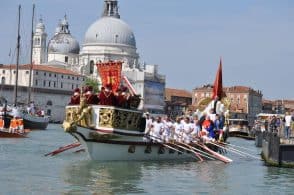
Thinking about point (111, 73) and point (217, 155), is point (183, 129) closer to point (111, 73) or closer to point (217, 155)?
point (217, 155)

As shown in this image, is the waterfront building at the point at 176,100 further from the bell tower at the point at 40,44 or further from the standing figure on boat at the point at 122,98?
the standing figure on boat at the point at 122,98

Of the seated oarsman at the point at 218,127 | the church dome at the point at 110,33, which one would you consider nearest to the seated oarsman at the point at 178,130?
the seated oarsman at the point at 218,127

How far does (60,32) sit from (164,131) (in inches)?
5251

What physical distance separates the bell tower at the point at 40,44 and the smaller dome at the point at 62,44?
5.91ft

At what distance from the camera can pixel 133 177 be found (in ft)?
68.1

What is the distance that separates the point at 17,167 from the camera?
22656 millimetres

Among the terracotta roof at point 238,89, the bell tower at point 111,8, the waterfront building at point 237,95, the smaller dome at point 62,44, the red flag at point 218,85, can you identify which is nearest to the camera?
the red flag at point 218,85

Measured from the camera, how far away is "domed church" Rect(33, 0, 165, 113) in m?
146

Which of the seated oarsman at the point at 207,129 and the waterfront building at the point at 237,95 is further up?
the waterfront building at the point at 237,95

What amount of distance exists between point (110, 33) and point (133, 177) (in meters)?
126

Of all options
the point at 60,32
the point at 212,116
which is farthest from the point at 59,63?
the point at 212,116

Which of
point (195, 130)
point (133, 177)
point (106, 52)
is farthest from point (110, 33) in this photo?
point (133, 177)

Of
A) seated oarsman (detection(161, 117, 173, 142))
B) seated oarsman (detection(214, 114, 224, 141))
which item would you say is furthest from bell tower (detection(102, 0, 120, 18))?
seated oarsman (detection(161, 117, 173, 142))

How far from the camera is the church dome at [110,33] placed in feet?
477
